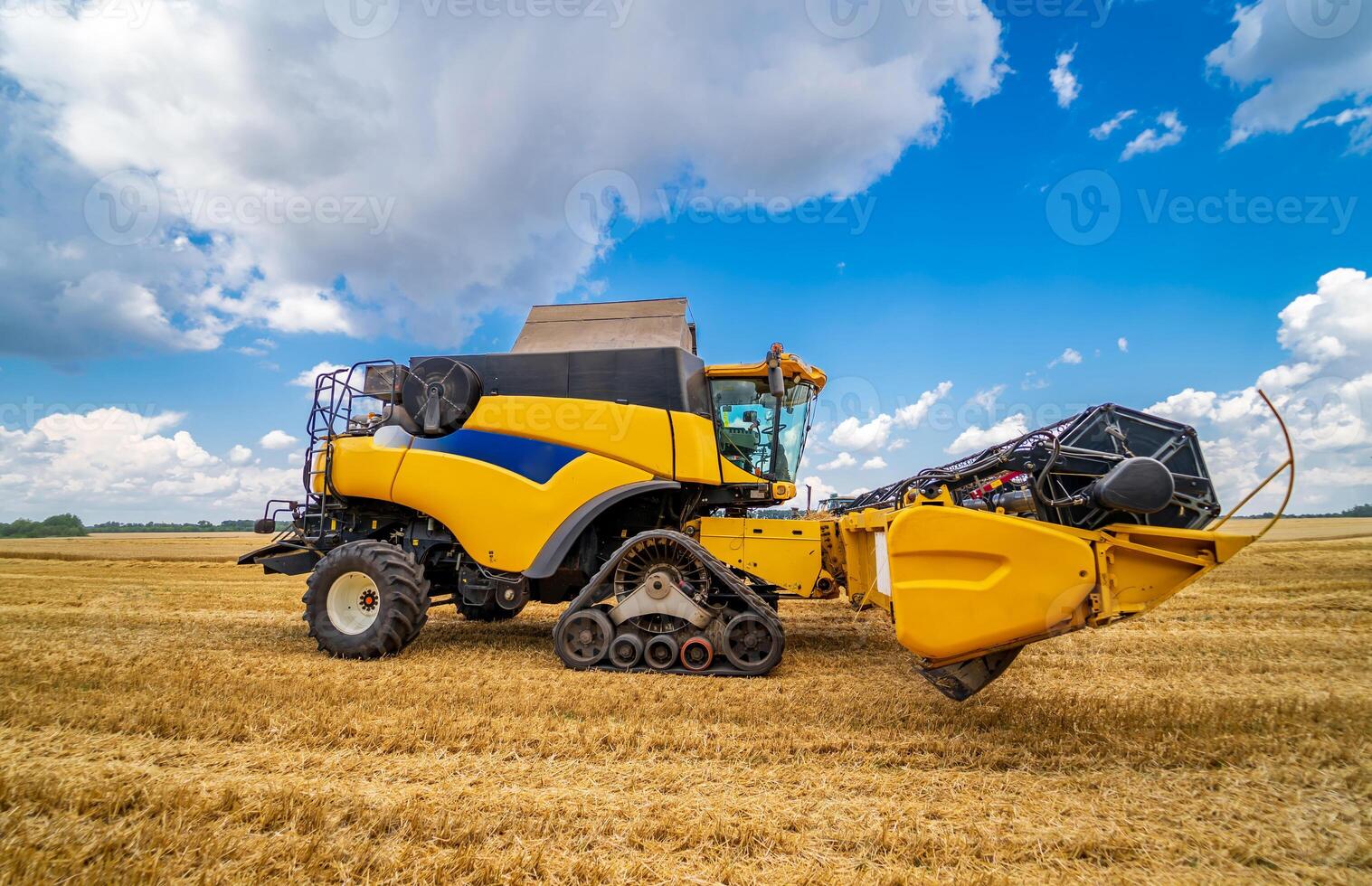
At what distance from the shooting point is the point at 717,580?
6.15 meters

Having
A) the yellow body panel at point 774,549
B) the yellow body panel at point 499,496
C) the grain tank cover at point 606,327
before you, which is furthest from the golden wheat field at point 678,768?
the grain tank cover at point 606,327

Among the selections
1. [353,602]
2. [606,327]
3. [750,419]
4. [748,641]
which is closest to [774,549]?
[748,641]

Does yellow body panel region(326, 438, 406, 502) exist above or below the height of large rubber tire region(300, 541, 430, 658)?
above

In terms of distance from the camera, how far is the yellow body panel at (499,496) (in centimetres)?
646

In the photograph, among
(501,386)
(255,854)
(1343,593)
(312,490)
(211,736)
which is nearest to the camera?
(255,854)

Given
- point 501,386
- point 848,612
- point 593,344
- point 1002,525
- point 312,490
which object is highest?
point 593,344

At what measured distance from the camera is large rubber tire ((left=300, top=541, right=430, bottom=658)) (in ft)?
21.3

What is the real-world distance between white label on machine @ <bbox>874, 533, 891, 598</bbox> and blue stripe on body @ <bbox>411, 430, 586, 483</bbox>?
3055 mm

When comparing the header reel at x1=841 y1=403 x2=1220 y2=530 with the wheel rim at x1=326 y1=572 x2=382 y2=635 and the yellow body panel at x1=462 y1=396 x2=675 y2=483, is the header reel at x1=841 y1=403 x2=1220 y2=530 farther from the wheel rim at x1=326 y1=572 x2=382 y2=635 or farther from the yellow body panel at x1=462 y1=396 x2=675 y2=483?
the wheel rim at x1=326 y1=572 x2=382 y2=635

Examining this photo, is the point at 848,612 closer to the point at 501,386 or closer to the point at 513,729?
the point at 501,386

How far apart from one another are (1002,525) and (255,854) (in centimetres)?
414

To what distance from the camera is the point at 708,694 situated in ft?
16.2

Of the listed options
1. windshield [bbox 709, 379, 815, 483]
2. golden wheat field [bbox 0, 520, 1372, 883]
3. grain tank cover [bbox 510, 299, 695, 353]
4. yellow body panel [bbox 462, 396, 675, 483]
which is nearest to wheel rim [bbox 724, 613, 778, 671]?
golden wheat field [bbox 0, 520, 1372, 883]

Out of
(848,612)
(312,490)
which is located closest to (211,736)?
(312,490)
